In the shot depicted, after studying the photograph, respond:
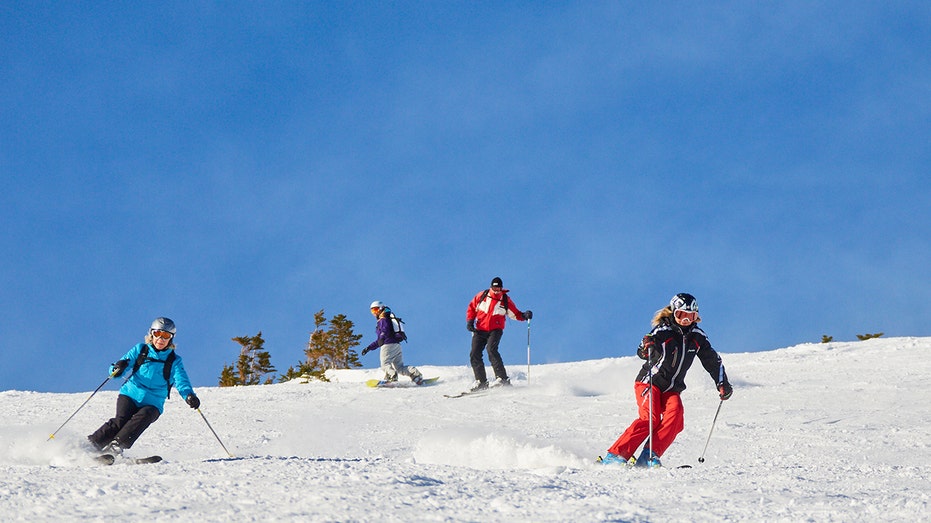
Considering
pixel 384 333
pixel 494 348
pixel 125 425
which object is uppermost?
pixel 384 333

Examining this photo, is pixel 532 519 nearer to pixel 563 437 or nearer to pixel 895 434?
pixel 563 437

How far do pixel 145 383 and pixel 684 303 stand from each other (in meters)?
5.08

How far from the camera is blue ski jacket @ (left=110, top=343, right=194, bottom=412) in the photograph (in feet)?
24.6

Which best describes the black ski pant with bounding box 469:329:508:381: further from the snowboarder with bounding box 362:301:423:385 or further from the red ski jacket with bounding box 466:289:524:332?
the snowboarder with bounding box 362:301:423:385

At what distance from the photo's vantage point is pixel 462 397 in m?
14.0

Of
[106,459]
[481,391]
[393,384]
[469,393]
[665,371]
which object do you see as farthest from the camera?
[393,384]

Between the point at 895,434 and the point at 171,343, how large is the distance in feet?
26.9

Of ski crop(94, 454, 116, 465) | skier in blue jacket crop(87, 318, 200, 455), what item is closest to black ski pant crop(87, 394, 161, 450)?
skier in blue jacket crop(87, 318, 200, 455)

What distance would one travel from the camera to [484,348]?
1500 centimetres

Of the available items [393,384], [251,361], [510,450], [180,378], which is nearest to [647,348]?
[510,450]

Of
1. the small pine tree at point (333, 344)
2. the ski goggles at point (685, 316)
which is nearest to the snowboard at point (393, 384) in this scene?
the ski goggles at point (685, 316)

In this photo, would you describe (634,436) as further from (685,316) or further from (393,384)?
(393,384)

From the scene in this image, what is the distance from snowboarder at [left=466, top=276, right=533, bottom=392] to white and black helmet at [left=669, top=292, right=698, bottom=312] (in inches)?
294

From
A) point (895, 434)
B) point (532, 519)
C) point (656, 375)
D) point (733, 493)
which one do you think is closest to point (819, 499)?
point (733, 493)
